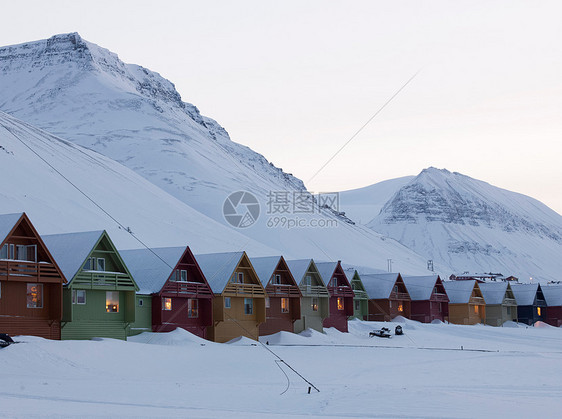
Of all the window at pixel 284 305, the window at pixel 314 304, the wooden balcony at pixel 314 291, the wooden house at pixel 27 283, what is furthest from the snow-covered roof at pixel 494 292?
the wooden house at pixel 27 283

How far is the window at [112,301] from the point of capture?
48744 mm

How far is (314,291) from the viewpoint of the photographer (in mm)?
72938

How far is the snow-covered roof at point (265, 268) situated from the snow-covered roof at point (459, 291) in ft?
145

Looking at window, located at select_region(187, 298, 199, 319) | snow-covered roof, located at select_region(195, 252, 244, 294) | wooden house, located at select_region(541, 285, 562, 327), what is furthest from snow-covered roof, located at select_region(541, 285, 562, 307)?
window, located at select_region(187, 298, 199, 319)

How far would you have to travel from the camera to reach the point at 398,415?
25.3m

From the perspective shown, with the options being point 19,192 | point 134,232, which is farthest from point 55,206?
point 134,232

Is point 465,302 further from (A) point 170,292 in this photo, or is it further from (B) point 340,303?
(A) point 170,292

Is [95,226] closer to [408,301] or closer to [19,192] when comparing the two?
[19,192]

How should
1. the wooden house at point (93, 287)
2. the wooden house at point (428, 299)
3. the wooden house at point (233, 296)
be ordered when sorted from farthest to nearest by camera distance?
the wooden house at point (428, 299)
the wooden house at point (233, 296)
the wooden house at point (93, 287)

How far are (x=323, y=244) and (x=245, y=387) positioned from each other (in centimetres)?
16374

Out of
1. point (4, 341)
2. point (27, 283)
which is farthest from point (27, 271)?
point (4, 341)

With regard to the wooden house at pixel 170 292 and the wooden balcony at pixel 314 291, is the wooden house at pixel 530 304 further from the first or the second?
the wooden house at pixel 170 292

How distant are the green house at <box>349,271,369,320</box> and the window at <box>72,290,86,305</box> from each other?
149 feet

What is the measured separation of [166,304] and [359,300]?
41.1 meters
